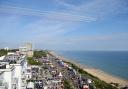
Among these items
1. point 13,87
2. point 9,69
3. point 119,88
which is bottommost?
point 119,88

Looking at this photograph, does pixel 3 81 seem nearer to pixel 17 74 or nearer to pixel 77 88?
pixel 17 74

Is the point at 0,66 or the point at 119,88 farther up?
the point at 0,66

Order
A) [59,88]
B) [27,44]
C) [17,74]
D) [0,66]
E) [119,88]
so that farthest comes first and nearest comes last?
[27,44]
[119,88]
[59,88]
[17,74]
[0,66]

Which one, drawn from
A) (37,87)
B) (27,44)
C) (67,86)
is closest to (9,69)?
(37,87)

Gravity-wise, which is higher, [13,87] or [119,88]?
[13,87]

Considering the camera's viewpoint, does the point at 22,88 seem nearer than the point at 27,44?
Yes

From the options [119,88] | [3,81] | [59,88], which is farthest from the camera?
[119,88]

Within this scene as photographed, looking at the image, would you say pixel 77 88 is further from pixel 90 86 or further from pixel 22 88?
pixel 22 88

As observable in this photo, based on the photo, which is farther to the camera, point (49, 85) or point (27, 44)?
point (27, 44)

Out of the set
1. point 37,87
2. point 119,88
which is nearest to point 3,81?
point 37,87
